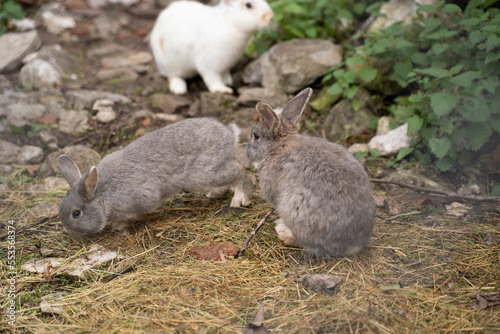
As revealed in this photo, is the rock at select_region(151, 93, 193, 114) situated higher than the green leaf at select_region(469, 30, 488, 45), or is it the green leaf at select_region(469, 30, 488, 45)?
the green leaf at select_region(469, 30, 488, 45)

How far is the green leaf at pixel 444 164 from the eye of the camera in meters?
4.66

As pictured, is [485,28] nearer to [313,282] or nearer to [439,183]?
[439,183]

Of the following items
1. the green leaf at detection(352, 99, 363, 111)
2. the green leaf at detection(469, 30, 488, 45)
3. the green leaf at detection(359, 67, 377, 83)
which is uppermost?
the green leaf at detection(469, 30, 488, 45)

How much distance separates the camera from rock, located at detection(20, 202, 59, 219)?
4383 mm

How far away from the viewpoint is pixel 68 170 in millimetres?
4086

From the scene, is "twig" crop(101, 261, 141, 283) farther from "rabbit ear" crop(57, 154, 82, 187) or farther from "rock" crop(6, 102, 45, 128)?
"rock" crop(6, 102, 45, 128)

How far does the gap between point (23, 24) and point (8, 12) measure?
293 millimetres

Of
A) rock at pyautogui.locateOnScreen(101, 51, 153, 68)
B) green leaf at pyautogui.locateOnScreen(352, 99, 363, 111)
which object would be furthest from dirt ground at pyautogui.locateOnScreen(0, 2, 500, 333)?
rock at pyautogui.locateOnScreen(101, 51, 153, 68)

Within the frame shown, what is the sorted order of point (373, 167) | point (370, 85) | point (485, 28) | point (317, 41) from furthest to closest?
point (317, 41)
point (370, 85)
point (373, 167)
point (485, 28)

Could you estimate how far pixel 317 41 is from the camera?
21.6 feet

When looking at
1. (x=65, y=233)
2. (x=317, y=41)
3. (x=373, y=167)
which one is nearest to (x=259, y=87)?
(x=317, y=41)

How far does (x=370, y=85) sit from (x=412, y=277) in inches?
126

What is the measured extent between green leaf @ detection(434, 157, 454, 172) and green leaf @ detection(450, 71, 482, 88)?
30.8 inches

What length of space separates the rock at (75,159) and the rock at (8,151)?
484 mm
